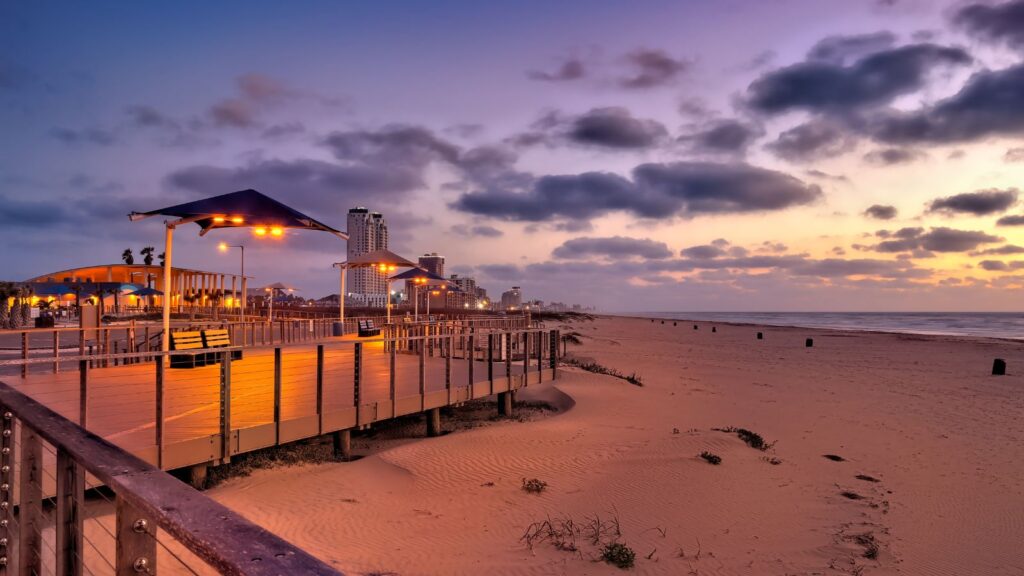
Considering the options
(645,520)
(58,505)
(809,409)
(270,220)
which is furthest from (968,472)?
(270,220)

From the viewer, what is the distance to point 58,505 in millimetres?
1832

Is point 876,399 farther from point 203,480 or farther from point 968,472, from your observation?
point 203,480

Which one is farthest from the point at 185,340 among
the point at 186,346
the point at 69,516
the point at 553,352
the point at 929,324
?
the point at 929,324

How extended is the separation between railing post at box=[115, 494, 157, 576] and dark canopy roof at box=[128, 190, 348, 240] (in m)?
9.77

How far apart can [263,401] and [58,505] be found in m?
6.76

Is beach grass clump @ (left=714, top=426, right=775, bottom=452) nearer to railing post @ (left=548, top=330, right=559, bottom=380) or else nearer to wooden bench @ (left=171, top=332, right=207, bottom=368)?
railing post @ (left=548, top=330, right=559, bottom=380)

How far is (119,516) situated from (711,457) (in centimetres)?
861

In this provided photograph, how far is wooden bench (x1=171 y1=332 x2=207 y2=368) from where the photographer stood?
10.7 metres

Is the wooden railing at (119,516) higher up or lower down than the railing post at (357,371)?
higher up

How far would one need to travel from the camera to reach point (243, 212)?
1029cm

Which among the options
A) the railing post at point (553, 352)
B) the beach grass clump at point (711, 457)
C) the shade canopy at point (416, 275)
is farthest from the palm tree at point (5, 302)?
the beach grass clump at point (711, 457)

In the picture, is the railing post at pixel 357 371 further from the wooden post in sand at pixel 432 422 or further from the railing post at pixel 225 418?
the wooden post in sand at pixel 432 422

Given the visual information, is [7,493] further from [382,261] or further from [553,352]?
[382,261]

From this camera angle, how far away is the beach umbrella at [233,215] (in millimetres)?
10109
